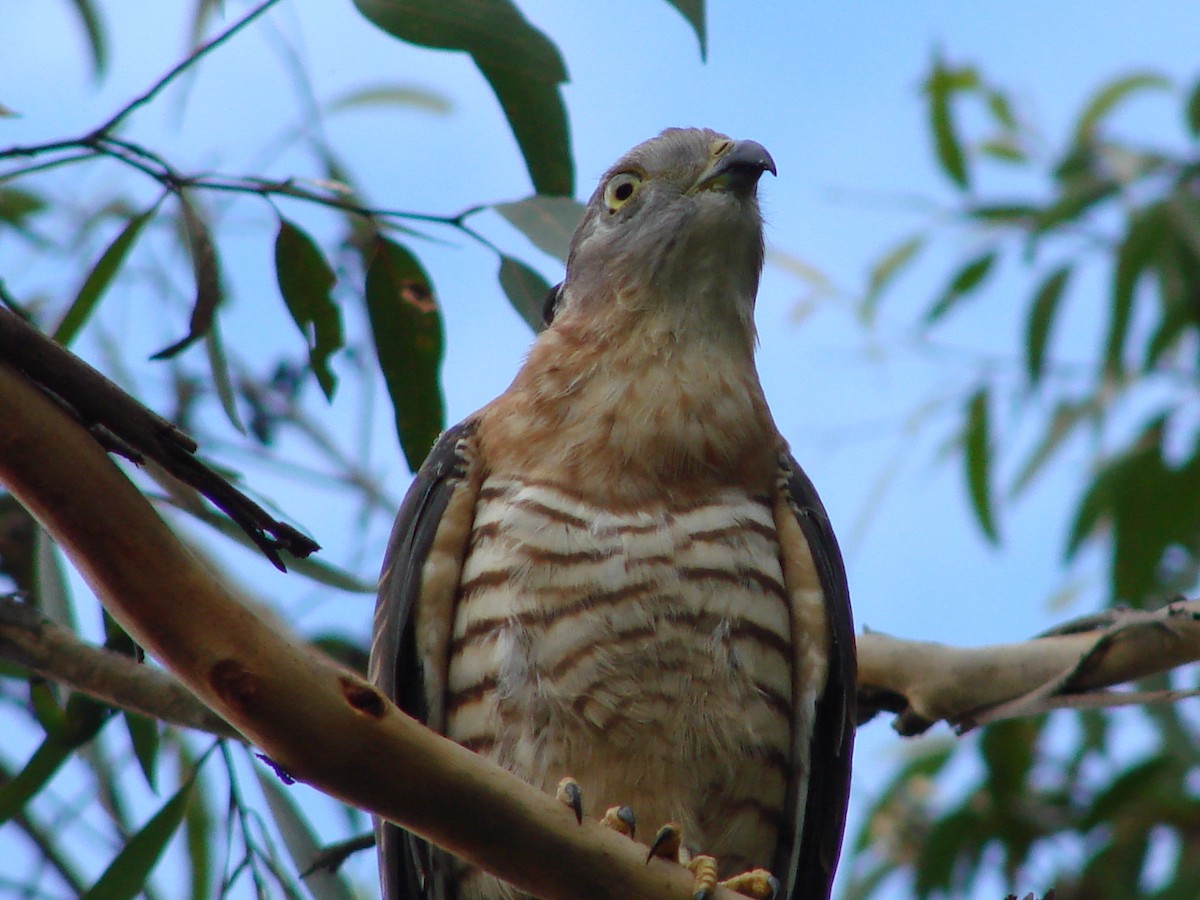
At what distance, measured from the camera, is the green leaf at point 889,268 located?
23.4 feet

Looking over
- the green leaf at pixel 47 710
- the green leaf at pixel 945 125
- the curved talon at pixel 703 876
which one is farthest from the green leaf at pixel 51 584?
the green leaf at pixel 945 125

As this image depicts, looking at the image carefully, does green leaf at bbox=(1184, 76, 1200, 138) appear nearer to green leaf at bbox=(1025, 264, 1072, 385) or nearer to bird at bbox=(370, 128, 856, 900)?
green leaf at bbox=(1025, 264, 1072, 385)

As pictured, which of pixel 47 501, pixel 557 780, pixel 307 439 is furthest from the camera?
pixel 307 439

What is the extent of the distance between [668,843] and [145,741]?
149 centimetres

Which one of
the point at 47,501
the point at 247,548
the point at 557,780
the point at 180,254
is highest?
the point at 180,254

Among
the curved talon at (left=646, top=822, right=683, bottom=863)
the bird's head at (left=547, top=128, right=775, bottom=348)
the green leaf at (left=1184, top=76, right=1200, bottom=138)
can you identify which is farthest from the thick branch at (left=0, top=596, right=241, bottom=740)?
the green leaf at (left=1184, top=76, right=1200, bottom=138)

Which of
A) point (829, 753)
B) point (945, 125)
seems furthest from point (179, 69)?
point (945, 125)

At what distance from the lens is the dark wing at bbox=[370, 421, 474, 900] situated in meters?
3.09

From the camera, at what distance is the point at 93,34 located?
4277mm

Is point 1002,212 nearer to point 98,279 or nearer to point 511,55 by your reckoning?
point 511,55

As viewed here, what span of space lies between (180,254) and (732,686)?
3.14 metres

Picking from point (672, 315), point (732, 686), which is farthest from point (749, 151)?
point (732, 686)

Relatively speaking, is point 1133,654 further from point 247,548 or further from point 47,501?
point 47,501

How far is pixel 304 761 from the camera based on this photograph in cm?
196
